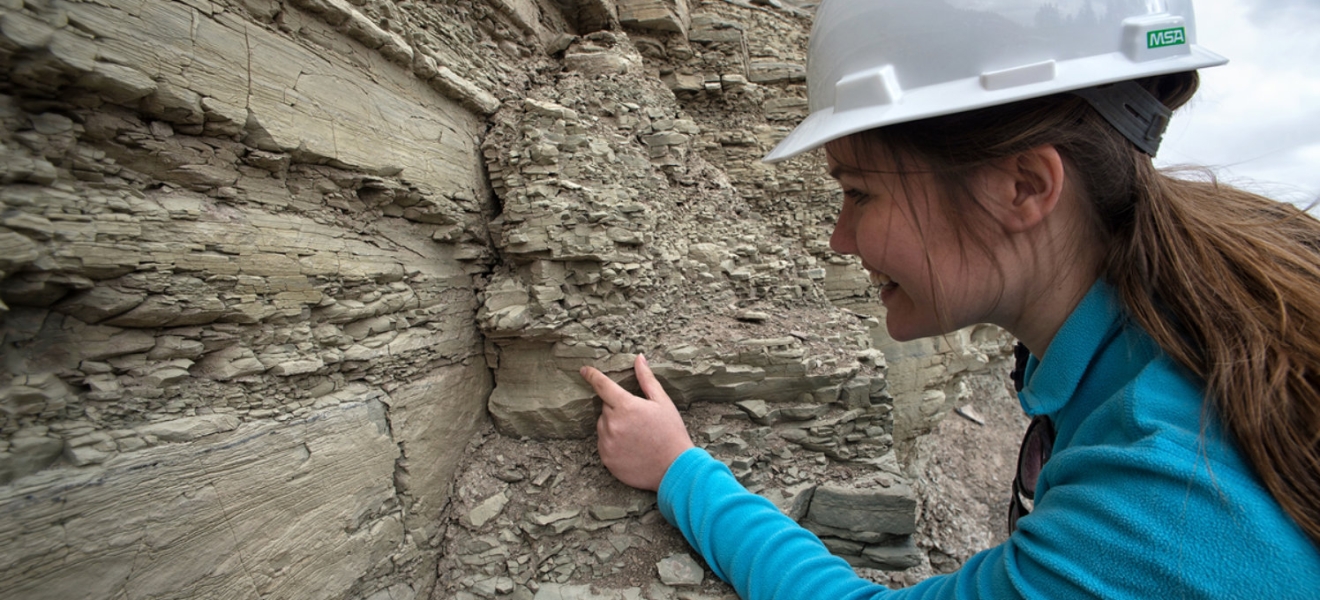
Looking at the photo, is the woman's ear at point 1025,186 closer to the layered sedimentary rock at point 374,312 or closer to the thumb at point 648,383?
the layered sedimentary rock at point 374,312

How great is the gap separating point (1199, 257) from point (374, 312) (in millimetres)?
2111

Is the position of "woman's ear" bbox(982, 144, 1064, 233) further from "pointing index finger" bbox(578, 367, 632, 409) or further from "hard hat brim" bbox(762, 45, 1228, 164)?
"pointing index finger" bbox(578, 367, 632, 409)

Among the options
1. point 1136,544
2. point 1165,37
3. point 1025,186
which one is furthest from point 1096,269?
point 1136,544

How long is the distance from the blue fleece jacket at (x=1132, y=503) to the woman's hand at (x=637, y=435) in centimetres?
93

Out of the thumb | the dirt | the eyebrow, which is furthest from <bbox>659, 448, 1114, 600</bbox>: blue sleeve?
the eyebrow

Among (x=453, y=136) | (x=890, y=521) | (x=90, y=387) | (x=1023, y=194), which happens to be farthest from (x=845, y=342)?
(x=90, y=387)

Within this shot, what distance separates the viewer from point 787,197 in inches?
150

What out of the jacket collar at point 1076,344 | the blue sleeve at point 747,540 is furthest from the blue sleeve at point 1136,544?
the blue sleeve at point 747,540

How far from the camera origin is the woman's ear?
39.0 inches

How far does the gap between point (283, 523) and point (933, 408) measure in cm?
450

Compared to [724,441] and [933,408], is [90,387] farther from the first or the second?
[933,408]

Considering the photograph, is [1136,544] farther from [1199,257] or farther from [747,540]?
[747,540]

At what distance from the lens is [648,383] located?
2201mm

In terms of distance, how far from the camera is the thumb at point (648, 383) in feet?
7.11
